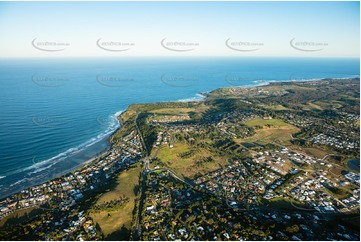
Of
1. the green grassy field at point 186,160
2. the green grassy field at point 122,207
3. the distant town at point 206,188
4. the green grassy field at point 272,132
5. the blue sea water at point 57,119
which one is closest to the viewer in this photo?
the distant town at point 206,188

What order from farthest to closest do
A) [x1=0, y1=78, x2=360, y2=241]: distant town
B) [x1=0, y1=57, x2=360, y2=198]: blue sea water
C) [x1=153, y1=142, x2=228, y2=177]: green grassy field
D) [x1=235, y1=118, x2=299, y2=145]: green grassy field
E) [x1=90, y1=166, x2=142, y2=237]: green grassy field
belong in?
1. [x1=235, y1=118, x2=299, y2=145]: green grassy field
2. [x1=153, y1=142, x2=228, y2=177]: green grassy field
3. [x1=0, y1=57, x2=360, y2=198]: blue sea water
4. [x1=90, y1=166, x2=142, y2=237]: green grassy field
5. [x1=0, y1=78, x2=360, y2=241]: distant town

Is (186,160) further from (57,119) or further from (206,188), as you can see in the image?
(57,119)

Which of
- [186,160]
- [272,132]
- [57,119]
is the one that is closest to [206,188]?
[186,160]

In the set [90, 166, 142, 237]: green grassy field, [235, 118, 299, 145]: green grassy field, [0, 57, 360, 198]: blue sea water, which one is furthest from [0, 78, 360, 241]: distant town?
[0, 57, 360, 198]: blue sea water

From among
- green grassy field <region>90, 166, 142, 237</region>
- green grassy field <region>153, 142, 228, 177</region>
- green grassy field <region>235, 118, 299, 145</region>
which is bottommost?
green grassy field <region>90, 166, 142, 237</region>

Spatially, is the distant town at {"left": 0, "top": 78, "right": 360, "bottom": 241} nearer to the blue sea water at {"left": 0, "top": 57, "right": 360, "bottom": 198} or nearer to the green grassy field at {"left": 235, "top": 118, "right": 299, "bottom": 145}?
the green grassy field at {"left": 235, "top": 118, "right": 299, "bottom": 145}

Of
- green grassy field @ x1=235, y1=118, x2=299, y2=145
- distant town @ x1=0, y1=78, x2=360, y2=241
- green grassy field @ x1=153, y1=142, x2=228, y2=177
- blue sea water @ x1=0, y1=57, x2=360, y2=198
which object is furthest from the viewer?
green grassy field @ x1=235, y1=118, x2=299, y2=145

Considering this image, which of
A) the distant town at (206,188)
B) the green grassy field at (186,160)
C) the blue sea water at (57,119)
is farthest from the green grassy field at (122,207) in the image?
the blue sea water at (57,119)

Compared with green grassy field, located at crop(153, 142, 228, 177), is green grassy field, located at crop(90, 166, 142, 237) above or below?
below

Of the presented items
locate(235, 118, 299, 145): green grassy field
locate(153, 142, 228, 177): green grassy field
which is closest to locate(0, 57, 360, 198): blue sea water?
locate(153, 142, 228, 177): green grassy field

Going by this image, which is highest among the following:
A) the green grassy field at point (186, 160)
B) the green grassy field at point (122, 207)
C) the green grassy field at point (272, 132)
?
the green grassy field at point (272, 132)

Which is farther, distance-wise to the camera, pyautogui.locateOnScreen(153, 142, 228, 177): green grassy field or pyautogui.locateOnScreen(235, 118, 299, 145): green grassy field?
pyautogui.locateOnScreen(235, 118, 299, 145): green grassy field

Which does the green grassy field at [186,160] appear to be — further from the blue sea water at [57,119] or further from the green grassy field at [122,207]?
the blue sea water at [57,119]
